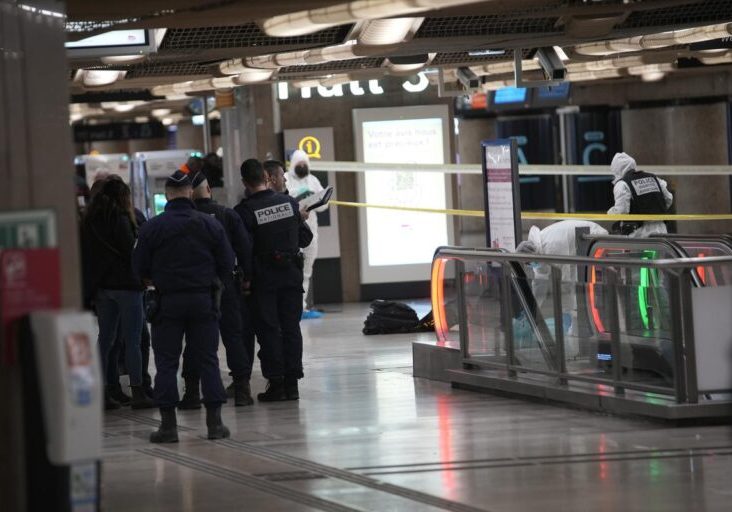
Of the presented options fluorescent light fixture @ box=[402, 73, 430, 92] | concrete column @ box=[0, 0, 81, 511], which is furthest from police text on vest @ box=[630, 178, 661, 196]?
concrete column @ box=[0, 0, 81, 511]

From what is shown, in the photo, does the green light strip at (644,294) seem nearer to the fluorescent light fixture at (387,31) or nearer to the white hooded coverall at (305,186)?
the fluorescent light fixture at (387,31)

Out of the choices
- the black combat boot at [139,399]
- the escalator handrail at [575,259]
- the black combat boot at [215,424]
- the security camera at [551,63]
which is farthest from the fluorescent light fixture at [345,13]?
the security camera at [551,63]

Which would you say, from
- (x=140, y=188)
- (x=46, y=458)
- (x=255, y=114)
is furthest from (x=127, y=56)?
(x=140, y=188)

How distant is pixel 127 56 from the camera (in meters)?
9.70

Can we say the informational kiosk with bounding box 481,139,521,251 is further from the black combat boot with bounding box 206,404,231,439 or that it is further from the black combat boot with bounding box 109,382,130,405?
the black combat boot with bounding box 206,404,231,439

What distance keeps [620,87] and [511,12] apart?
1837 cm

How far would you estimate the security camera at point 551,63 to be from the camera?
42.4 feet

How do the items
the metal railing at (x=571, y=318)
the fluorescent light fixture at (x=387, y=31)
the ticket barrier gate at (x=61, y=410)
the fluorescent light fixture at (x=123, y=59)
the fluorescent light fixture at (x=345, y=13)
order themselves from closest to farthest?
the ticket barrier gate at (x=61, y=410) → the fluorescent light fixture at (x=345, y=13) → the metal railing at (x=571, y=318) → the fluorescent light fixture at (x=123, y=59) → the fluorescent light fixture at (x=387, y=31)

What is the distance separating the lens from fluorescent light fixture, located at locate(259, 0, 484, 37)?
6.96m

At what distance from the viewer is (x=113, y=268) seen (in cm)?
1039

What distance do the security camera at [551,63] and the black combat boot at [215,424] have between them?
5.17 meters

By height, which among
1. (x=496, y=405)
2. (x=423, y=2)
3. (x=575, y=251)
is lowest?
(x=496, y=405)

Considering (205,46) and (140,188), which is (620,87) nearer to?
(140,188)

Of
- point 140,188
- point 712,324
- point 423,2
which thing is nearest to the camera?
point 423,2
